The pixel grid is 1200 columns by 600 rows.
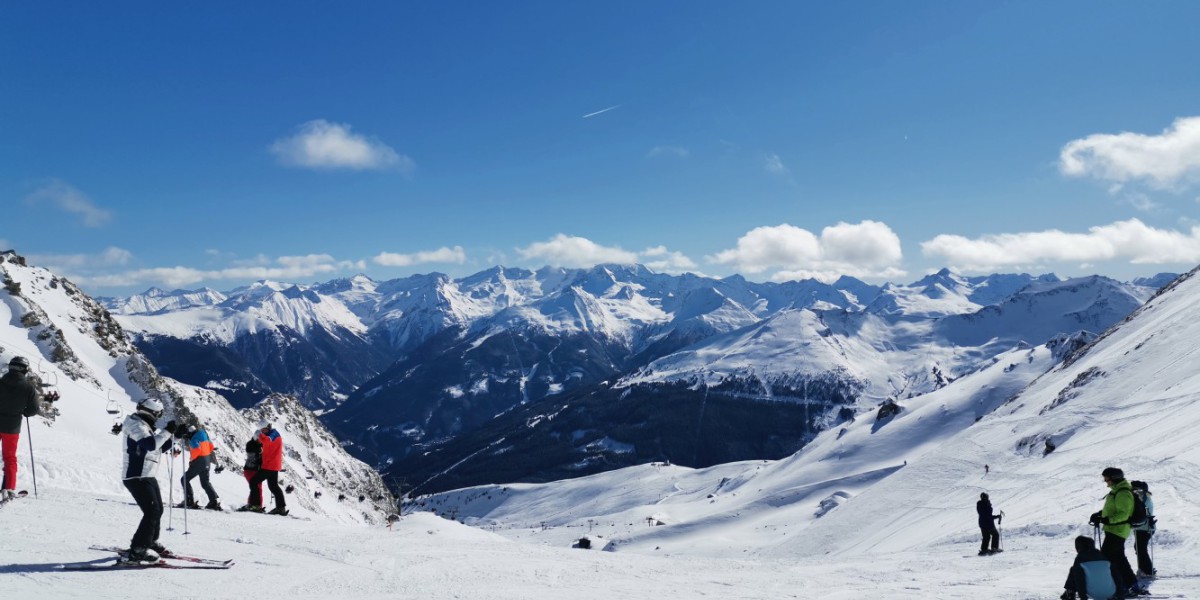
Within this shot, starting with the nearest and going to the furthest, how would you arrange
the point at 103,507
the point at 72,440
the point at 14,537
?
the point at 14,537
the point at 103,507
the point at 72,440

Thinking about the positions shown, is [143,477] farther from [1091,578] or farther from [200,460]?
[1091,578]

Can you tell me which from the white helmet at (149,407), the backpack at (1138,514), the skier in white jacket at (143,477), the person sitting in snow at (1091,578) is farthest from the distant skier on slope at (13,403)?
the backpack at (1138,514)

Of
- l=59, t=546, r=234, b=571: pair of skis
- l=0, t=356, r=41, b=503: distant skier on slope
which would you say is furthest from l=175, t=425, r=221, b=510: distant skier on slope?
l=59, t=546, r=234, b=571: pair of skis

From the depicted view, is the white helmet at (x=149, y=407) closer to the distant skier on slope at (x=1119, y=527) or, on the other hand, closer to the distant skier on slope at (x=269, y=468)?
the distant skier on slope at (x=269, y=468)

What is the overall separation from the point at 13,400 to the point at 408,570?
9260 mm

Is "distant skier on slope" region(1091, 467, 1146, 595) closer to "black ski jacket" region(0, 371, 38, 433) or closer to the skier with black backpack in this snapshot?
the skier with black backpack

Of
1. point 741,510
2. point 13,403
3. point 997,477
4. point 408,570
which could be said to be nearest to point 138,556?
point 408,570

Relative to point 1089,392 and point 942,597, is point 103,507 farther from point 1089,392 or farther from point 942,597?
point 1089,392

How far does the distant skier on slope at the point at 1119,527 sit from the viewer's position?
40.8ft

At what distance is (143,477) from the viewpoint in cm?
1108

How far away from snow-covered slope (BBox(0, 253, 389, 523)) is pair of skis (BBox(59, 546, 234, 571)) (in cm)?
877

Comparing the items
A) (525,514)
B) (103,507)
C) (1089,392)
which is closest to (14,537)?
(103,507)

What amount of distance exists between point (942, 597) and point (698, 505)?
12056cm

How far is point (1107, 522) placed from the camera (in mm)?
13016
